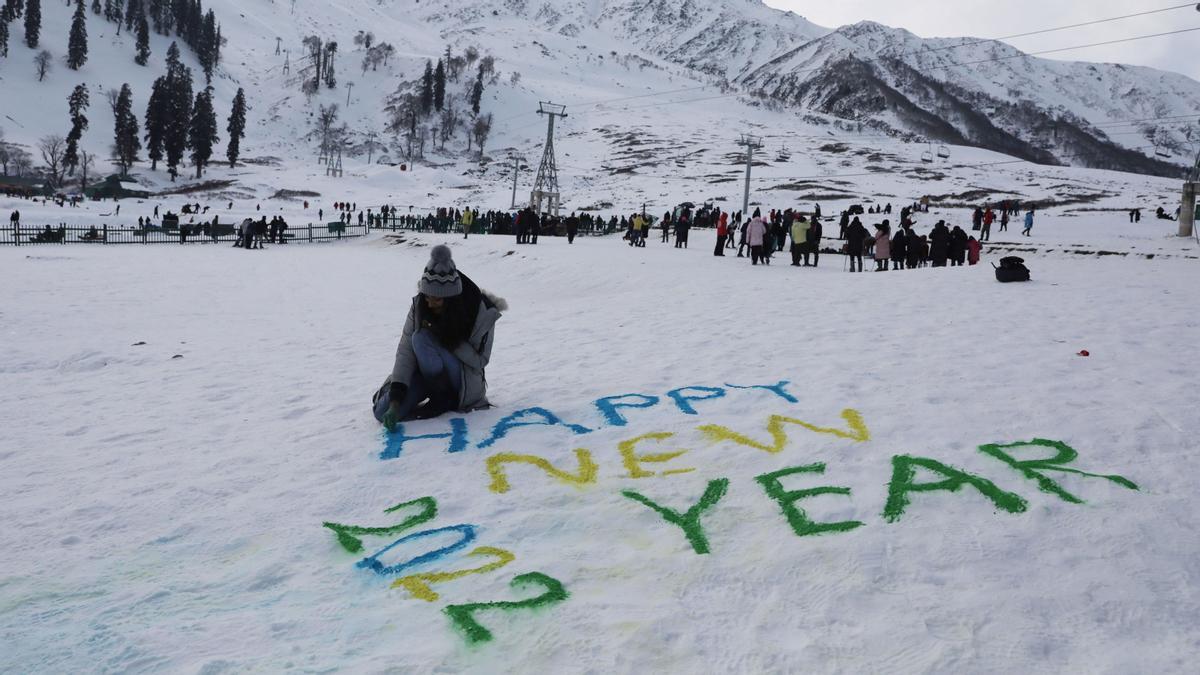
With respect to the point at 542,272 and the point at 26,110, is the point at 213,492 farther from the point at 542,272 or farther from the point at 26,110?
the point at 26,110

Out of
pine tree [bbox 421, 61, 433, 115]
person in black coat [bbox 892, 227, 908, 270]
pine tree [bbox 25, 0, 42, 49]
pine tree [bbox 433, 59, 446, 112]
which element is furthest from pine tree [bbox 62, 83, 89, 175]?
person in black coat [bbox 892, 227, 908, 270]

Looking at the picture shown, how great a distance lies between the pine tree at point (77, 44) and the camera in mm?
106625

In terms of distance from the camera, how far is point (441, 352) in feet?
16.9

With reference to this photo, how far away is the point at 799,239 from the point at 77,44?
126 m

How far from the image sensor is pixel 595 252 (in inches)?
890

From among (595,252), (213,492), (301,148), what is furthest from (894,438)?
(301,148)

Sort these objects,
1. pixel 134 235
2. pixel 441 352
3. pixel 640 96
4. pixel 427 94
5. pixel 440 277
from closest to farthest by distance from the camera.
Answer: pixel 440 277 → pixel 441 352 → pixel 134 235 → pixel 427 94 → pixel 640 96

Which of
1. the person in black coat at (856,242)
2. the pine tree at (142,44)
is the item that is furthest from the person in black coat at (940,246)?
the pine tree at (142,44)

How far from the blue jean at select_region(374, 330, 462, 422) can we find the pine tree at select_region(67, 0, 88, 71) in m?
132

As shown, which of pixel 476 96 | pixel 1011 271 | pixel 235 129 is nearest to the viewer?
pixel 1011 271

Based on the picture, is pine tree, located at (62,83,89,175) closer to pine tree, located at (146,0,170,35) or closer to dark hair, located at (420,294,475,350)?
pine tree, located at (146,0,170,35)

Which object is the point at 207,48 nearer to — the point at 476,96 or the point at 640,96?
the point at 476,96

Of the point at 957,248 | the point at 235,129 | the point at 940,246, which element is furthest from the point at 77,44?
the point at 957,248

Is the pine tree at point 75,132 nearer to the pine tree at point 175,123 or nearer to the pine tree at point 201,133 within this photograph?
the pine tree at point 175,123
